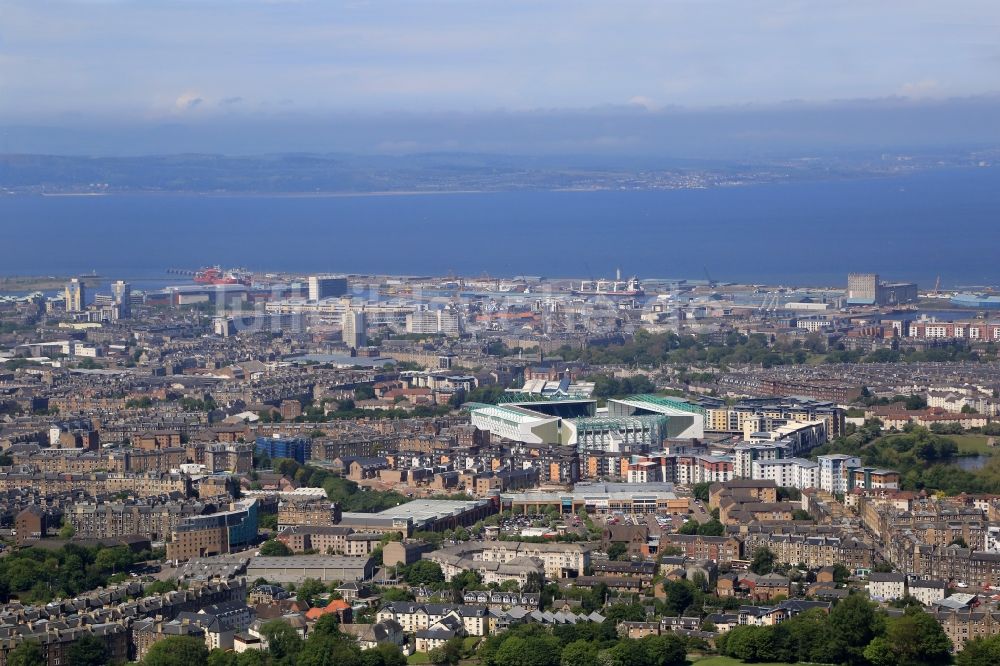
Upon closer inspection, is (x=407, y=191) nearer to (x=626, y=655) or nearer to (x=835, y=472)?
(x=835, y=472)

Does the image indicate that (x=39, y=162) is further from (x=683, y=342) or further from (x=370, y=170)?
(x=683, y=342)

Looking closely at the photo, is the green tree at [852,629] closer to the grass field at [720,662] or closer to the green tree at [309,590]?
the grass field at [720,662]

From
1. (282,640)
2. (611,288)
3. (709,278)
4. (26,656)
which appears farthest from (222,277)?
(26,656)

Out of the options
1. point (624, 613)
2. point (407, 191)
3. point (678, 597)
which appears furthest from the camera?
point (407, 191)

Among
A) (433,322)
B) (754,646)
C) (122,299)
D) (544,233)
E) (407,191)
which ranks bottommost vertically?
(754,646)

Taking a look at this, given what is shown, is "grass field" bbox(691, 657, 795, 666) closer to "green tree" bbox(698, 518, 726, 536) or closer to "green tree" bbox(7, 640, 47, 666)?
"green tree" bbox(698, 518, 726, 536)

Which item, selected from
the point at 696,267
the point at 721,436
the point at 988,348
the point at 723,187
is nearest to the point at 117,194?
the point at 723,187

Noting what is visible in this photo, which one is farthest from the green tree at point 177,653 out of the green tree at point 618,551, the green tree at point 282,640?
the green tree at point 618,551
